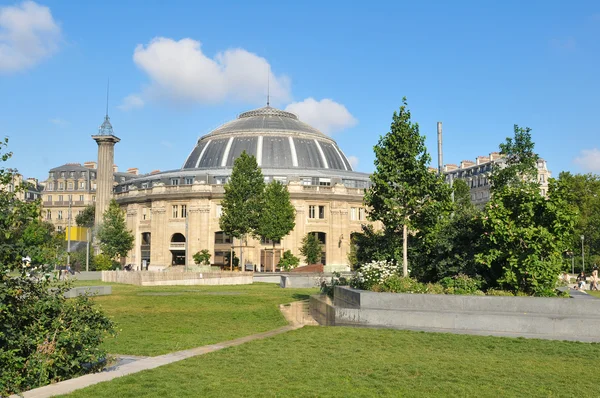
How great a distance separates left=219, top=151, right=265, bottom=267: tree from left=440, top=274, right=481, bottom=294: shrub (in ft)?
156

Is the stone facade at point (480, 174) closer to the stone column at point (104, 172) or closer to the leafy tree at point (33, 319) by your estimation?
the stone column at point (104, 172)

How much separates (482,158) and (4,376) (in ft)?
472

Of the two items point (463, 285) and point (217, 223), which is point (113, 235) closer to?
point (217, 223)

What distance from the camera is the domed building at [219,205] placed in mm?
92375

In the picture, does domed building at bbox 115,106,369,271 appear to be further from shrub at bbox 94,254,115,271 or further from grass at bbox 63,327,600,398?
grass at bbox 63,327,600,398

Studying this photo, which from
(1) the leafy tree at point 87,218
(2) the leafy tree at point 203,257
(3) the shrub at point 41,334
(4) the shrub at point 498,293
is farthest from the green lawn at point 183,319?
(1) the leafy tree at point 87,218

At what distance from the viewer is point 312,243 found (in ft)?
286

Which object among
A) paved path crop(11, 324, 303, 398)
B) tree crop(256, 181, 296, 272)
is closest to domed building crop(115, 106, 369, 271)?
tree crop(256, 181, 296, 272)

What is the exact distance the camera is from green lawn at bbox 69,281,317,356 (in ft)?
50.1

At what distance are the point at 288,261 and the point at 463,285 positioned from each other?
6284 centimetres

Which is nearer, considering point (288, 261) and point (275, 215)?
point (275, 215)

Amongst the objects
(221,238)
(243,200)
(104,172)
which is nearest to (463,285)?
(243,200)

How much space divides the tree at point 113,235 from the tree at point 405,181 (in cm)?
6159

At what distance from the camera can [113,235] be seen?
8312 cm
